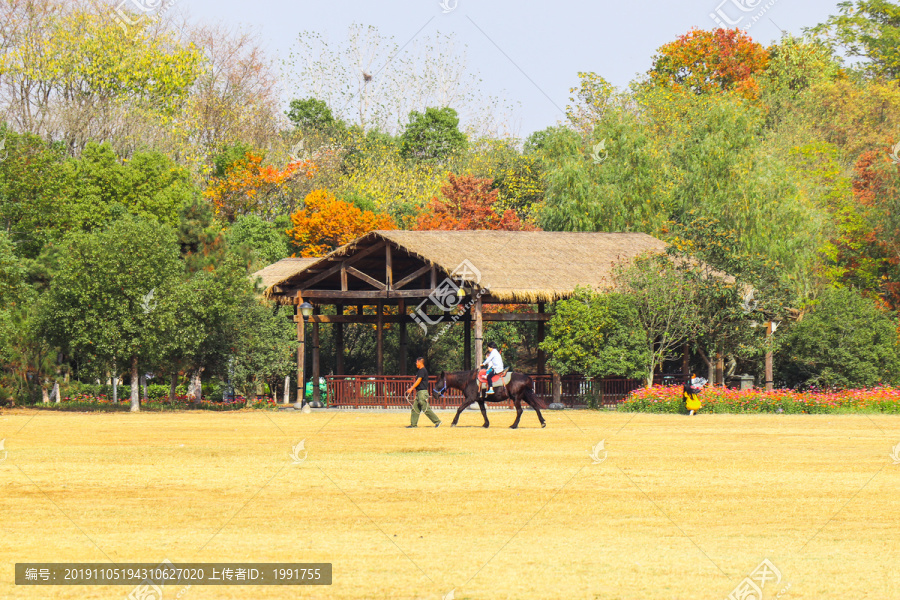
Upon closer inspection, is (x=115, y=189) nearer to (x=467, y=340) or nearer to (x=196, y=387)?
(x=196, y=387)

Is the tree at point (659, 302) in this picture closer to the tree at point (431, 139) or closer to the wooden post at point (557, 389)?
the wooden post at point (557, 389)

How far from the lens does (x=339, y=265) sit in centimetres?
3647

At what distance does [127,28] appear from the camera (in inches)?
2205

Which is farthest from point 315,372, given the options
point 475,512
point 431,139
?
point 431,139

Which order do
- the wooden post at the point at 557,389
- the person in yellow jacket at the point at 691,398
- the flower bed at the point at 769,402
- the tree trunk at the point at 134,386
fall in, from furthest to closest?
the wooden post at the point at 557,389
the tree trunk at the point at 134,386
the flower bed at the point at 769,402
the person in yellow jacket at the point at 691,398

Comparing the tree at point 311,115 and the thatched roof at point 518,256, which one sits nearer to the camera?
the thatched roof at point 518,256

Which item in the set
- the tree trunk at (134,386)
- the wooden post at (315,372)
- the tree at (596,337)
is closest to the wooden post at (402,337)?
the wooden post at (315,372)

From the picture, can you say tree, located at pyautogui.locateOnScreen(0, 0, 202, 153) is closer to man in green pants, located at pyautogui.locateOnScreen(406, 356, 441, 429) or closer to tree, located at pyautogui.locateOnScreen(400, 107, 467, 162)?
tree, located at pyautogui.locateOnScreen(400, 107, 467, 162)

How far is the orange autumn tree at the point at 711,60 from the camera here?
235 ft

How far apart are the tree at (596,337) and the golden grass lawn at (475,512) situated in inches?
484

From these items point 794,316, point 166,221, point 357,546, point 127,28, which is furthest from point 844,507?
point 127,28

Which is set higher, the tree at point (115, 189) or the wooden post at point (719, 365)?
the tree at point (115, 189)

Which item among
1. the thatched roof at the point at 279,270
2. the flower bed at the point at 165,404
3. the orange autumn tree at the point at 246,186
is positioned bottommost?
the flower bed at the point at 165,404

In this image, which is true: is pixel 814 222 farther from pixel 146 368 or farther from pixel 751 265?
pixel 146 368
